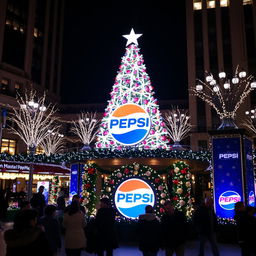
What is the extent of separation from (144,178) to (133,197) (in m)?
0.87

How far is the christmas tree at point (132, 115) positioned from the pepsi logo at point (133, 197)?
220 cm

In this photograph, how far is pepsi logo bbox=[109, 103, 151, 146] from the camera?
13.7m

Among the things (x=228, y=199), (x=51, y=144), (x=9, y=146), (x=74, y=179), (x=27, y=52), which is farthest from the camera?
(x=51, y=144)

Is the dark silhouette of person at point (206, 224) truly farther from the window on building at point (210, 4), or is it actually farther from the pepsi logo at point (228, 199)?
the window on building at point (210, 4)

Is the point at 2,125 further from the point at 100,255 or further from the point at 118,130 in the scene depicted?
the point at 100,255

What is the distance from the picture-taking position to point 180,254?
6871mm

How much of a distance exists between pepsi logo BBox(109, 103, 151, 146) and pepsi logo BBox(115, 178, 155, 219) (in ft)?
7.36

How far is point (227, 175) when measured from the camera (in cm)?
1216

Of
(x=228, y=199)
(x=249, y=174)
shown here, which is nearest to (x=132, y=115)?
(x=228, y=199)

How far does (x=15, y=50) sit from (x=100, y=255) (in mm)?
39741

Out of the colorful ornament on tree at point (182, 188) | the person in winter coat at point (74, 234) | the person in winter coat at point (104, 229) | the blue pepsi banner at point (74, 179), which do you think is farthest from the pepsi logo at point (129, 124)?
the person in winter coat at point (74, 234)

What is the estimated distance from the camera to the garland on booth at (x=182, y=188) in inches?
513

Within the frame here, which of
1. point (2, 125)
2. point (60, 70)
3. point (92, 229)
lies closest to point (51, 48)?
point (60, 70)

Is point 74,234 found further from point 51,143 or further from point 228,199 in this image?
point 51,143
